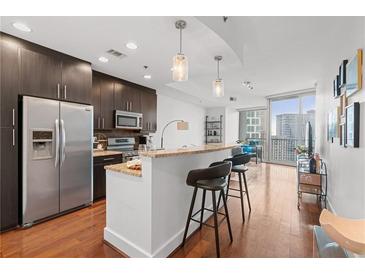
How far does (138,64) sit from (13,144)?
2.12 meters

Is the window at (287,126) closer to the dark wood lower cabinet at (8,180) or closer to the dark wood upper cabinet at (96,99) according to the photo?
the dark wood upper cabinet at (96,99)

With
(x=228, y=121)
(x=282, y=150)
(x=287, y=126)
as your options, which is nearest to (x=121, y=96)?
(x=228, y=121)

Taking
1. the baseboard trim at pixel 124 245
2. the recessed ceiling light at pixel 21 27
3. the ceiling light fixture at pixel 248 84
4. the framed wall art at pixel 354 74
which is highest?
the ceiling light fixture at pixel 248 84

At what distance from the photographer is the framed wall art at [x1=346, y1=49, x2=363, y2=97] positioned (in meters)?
1.64

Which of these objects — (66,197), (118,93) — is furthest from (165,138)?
(66,197)

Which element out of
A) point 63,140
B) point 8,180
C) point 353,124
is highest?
point 353,124

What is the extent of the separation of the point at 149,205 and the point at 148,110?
3530mm

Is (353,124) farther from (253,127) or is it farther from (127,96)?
(253,127)

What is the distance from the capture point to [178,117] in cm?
669

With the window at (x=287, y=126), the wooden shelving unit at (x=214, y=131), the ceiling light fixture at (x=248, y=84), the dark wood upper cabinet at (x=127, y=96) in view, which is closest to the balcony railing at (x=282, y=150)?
the window at (x=287, y=126)

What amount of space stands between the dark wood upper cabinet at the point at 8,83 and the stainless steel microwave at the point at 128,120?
68.7 inches

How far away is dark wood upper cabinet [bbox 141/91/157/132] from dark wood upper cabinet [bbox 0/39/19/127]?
2594 mm

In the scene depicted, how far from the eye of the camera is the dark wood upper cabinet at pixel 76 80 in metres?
2.73
